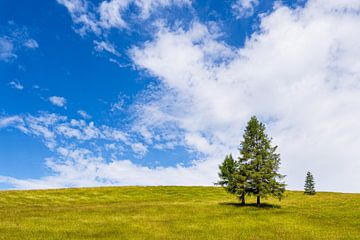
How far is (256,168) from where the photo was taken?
160ft

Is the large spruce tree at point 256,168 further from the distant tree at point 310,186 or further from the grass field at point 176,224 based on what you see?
the distant tree at point 310,186

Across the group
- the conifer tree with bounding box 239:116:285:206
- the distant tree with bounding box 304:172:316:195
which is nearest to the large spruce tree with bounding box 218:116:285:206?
the conifer tree with bounding box 239:116:285:206

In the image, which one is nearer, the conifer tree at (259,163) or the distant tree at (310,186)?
the conifer tree at (259,163)

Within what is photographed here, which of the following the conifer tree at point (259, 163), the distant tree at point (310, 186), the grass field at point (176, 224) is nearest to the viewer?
the grass field at point (176, 224)

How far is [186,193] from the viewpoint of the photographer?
73.1 meters

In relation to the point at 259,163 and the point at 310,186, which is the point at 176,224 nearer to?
the point at 259,163

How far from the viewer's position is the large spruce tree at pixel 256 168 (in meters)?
47.4

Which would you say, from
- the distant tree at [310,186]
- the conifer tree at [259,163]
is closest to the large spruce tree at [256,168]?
the conifer tree at [259,163]

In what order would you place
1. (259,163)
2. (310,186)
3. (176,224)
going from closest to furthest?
1. (176,224)
2. (259,163)
3. (310,186)

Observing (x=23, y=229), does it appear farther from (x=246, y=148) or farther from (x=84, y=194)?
(x=84, y=194)

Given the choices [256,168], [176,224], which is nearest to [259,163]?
[256,168]

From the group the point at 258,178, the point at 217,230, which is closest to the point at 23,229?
the point at 217,230

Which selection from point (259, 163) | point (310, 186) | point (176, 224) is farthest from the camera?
point (310, 186)

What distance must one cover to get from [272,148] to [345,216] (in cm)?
1382
